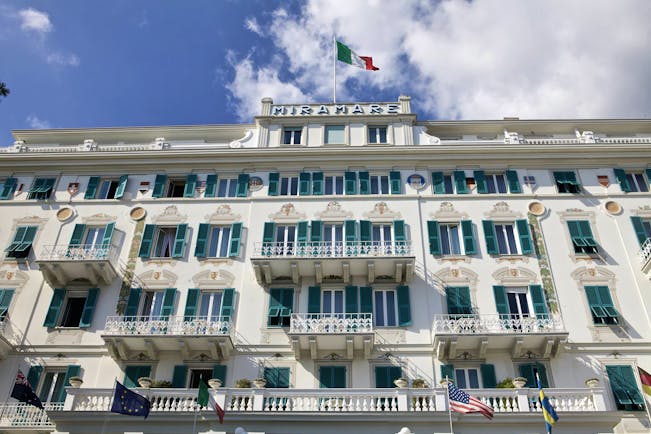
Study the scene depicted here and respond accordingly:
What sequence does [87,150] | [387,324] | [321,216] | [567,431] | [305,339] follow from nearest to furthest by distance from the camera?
[567,431] < [305,339] < [387,324] < [321,216] < [87,150]

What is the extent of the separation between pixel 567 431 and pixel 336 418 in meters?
8.44

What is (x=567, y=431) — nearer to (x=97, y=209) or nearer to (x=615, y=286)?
(x=615, y=286)

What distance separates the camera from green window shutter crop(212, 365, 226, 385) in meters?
25.3

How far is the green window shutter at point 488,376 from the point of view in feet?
80.6

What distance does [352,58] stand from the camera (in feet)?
116

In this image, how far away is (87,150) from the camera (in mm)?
33125

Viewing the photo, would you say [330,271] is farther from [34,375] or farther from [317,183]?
[34,375]

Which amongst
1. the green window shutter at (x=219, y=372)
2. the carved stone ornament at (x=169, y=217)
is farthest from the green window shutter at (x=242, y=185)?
the green window shutter at (x=219, y=372)

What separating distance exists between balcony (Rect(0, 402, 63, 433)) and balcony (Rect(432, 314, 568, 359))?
1589 centimetres

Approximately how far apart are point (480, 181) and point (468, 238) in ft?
12.8

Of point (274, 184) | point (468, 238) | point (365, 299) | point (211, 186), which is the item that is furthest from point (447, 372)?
point (211, 186)

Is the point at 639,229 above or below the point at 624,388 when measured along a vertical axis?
above

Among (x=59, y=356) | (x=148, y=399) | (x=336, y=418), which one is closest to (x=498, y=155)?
(x=336, y=418)

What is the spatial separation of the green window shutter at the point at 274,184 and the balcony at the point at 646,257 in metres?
17.9
